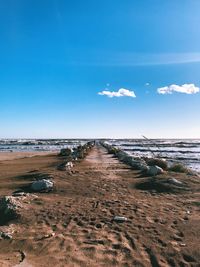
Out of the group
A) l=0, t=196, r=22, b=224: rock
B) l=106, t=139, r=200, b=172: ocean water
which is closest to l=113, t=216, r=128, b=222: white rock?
l=0, t=196, r=22, b=224: rock

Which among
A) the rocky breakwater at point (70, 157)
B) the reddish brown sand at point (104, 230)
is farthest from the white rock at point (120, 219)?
the rocky breakwater at point (70, 157)

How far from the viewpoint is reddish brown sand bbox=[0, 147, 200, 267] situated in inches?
269

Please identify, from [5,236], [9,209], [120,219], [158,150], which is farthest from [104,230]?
[158,150]

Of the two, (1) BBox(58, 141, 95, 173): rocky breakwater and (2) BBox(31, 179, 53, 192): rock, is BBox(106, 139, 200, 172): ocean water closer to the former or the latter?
(1) BBox(58, 141, 95, 173): rocky breakwater

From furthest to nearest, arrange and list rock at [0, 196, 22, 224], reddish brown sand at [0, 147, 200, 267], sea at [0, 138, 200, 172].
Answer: sea at [0, 138, 200, 172], rock at [0, 196, 22, 224], reddish brown sand at [0, 147, 200, 267]

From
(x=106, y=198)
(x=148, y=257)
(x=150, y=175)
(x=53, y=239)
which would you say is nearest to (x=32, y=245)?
(x=53, y=239)

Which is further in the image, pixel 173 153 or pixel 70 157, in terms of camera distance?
pixel 173 153

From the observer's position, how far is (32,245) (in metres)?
7.57

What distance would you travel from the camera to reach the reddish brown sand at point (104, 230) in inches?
269

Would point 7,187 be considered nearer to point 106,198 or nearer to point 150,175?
point 106,198

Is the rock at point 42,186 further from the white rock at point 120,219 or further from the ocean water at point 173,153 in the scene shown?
the ocean water at point 173,153

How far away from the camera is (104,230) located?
8555 millimetres

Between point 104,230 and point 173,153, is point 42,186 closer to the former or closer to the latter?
point 104,230

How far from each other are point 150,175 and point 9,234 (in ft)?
34.6
